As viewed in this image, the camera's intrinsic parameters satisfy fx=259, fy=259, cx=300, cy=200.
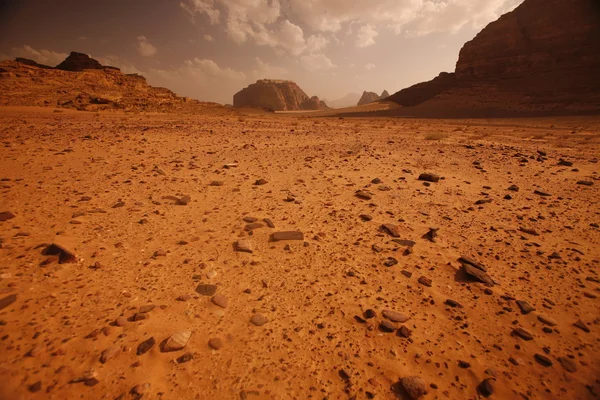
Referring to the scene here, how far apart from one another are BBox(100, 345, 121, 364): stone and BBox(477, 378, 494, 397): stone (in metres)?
2.48

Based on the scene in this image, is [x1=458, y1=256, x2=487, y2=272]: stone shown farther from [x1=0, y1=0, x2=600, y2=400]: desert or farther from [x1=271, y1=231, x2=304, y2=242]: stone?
[x1=271, y1=231, x2=304, y2=242]: stone

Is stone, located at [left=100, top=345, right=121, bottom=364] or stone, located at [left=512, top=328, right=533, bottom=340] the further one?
stone, located at [left=512, top=328, right=533, bottom=340]

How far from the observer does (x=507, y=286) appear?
2.62 m

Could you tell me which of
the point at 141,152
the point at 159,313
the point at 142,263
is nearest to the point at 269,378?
the point at 159,313

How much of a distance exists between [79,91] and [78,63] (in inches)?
1033

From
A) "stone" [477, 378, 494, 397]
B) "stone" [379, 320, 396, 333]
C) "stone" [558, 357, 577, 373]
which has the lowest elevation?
"stone" [558, 357, 577, 373]

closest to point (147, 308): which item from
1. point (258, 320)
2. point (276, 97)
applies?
point (258, 320)

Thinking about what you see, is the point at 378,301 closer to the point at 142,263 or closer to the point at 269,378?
the point at 269,378

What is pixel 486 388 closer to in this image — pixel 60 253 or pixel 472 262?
pixel 472 262

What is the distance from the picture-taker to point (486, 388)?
5.57 ft

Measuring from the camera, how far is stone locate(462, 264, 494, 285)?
8.76ft

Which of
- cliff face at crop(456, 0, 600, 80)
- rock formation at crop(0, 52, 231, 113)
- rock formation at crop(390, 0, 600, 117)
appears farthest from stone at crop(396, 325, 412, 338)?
cliff face at crop(456, 0, 600, 80)

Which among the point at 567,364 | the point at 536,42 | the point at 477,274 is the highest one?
Result: the point at 536,42

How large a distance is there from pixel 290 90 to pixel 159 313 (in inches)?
6184
